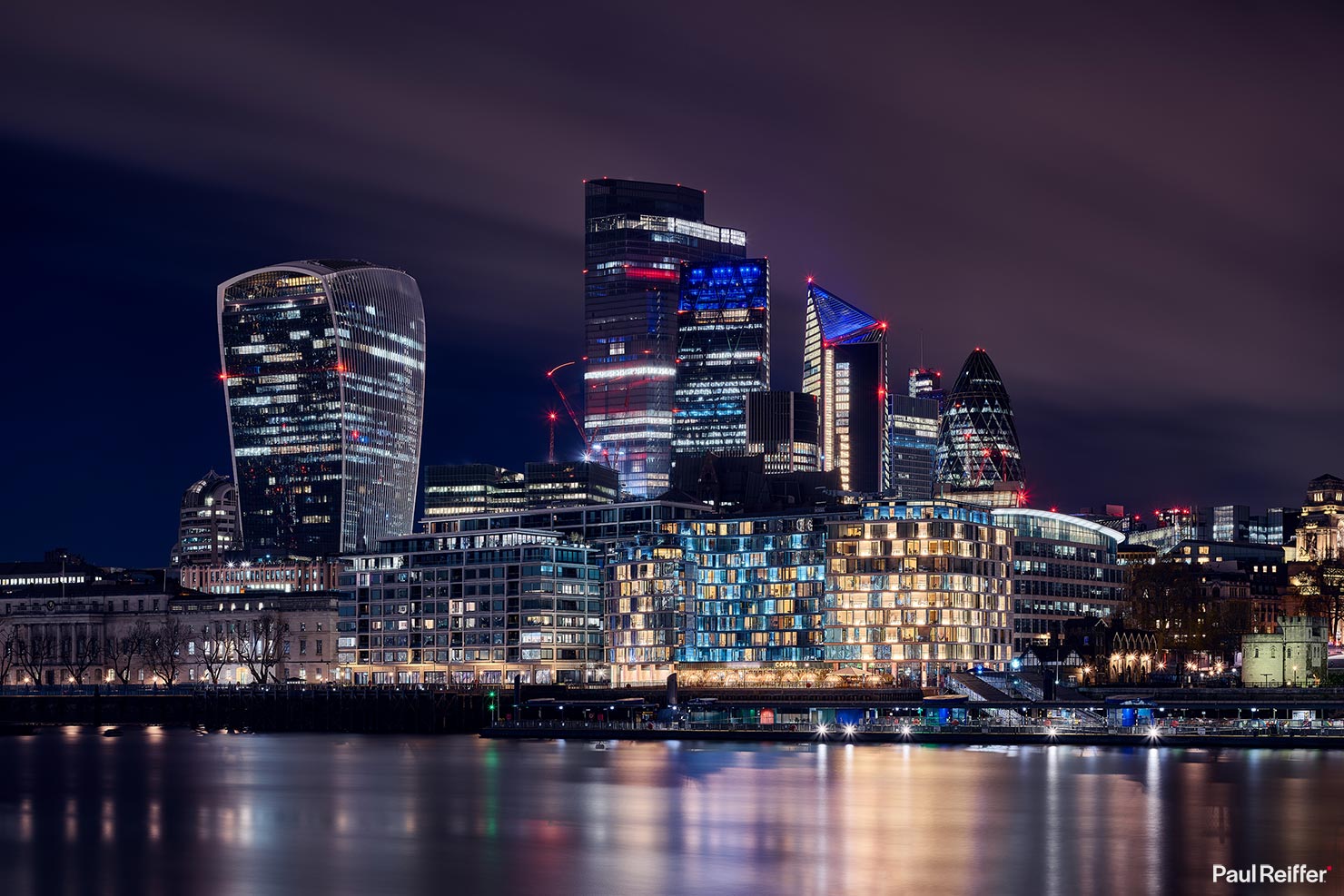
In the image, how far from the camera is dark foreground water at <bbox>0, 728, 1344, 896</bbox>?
82.2 metres

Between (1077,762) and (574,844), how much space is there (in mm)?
64469

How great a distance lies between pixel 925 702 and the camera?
641ft

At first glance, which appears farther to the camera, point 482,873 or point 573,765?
point 573,765

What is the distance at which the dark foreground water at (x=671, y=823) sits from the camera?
82250mm

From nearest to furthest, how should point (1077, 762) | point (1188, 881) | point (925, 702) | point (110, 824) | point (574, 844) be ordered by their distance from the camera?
point (1188, 881) → point (574, 844) → point (110, 824) → point (1077, 762) → point (925, 702)

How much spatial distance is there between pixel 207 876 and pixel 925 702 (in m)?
123

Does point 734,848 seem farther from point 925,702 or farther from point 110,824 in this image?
point 925,702

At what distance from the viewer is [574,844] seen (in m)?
95.0

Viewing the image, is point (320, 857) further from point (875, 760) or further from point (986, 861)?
point (875, 760)

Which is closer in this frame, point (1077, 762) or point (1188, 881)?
point (1188, 881)

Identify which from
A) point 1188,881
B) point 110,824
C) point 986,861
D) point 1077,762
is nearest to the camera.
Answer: point 1188,881

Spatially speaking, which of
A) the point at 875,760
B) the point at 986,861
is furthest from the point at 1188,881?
the point at 875,760

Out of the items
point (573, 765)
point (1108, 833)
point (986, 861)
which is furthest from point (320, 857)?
point (573, 765)

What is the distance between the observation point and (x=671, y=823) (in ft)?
336
